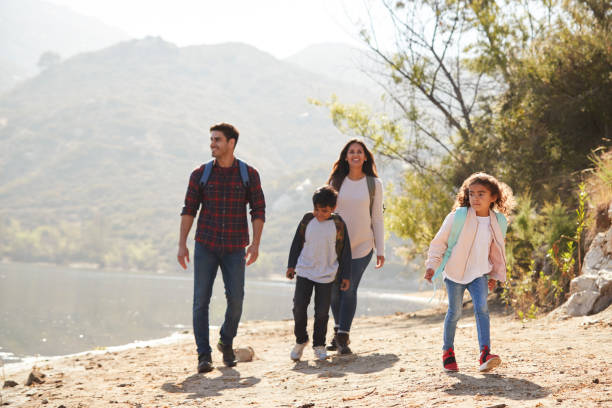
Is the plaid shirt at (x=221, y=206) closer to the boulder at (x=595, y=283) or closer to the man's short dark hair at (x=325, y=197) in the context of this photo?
the man's short dark hair at (x=325, y=197)

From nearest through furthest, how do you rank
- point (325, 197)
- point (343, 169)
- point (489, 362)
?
point (489, 362)
point (325, 197)
point (343, 169)

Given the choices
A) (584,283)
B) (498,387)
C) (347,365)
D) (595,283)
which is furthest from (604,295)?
(498,387)

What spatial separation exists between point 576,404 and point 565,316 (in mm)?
3744

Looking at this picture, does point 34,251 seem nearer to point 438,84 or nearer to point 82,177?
point 82,177

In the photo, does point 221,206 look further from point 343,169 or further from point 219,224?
point 343,169

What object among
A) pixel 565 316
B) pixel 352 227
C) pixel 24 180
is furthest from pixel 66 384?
pixel 24 180

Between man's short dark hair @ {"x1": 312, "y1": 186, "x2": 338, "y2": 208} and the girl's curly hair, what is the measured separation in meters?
1.27

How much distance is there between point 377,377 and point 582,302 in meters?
3.17

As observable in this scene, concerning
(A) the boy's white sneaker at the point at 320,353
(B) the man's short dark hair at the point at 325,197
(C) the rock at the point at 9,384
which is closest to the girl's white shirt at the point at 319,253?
(B) the man's short dark hair at the point at 325,197

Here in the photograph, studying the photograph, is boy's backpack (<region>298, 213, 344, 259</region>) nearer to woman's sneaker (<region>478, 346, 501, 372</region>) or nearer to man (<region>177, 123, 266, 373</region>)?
man (<region>177, 123, 266, 373</region>)

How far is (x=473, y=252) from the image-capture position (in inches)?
176

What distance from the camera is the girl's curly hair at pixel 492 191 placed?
14.8ft

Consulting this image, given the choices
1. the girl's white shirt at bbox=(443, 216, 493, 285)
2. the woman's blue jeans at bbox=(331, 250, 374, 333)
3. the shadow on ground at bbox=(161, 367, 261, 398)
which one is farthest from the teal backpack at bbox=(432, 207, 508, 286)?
the shadow on ground at bbox=(161, 367, 261, 398)

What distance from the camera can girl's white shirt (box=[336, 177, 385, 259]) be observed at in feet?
19.4
